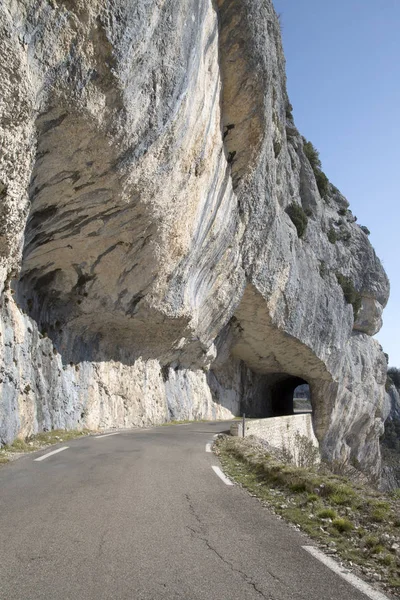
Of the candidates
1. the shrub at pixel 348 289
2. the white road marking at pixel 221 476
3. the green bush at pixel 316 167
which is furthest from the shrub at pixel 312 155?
the white road marking at pixel 221 476

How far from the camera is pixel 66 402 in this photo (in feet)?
56.7

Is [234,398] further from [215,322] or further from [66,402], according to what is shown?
[66,402]

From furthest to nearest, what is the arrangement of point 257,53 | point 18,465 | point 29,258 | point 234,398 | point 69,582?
point 234,398, point 257,53, point 29,258, point 18,465, point 69,582

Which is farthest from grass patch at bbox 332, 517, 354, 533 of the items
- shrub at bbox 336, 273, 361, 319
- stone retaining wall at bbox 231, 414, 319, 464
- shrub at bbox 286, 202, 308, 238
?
shrub at bbox 336, 273, 361, 319

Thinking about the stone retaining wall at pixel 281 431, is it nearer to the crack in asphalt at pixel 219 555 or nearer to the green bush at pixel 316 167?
the crack in asphalt at pixel 219 555

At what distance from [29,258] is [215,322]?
14.7 meters

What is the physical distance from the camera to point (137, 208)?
48.6 feet

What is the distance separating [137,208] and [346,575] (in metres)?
12.4

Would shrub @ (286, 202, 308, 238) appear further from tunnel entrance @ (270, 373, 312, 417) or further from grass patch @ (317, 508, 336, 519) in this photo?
grass patch @ (317, 508, 336, 519)

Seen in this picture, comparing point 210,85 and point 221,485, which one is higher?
point 210,85

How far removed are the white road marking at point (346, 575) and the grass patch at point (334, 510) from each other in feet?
0.64

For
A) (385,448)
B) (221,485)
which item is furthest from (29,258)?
(385,448)

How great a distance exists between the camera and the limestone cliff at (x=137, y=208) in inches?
391

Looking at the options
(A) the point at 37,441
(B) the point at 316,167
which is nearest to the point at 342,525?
(A) the point at 37,441
